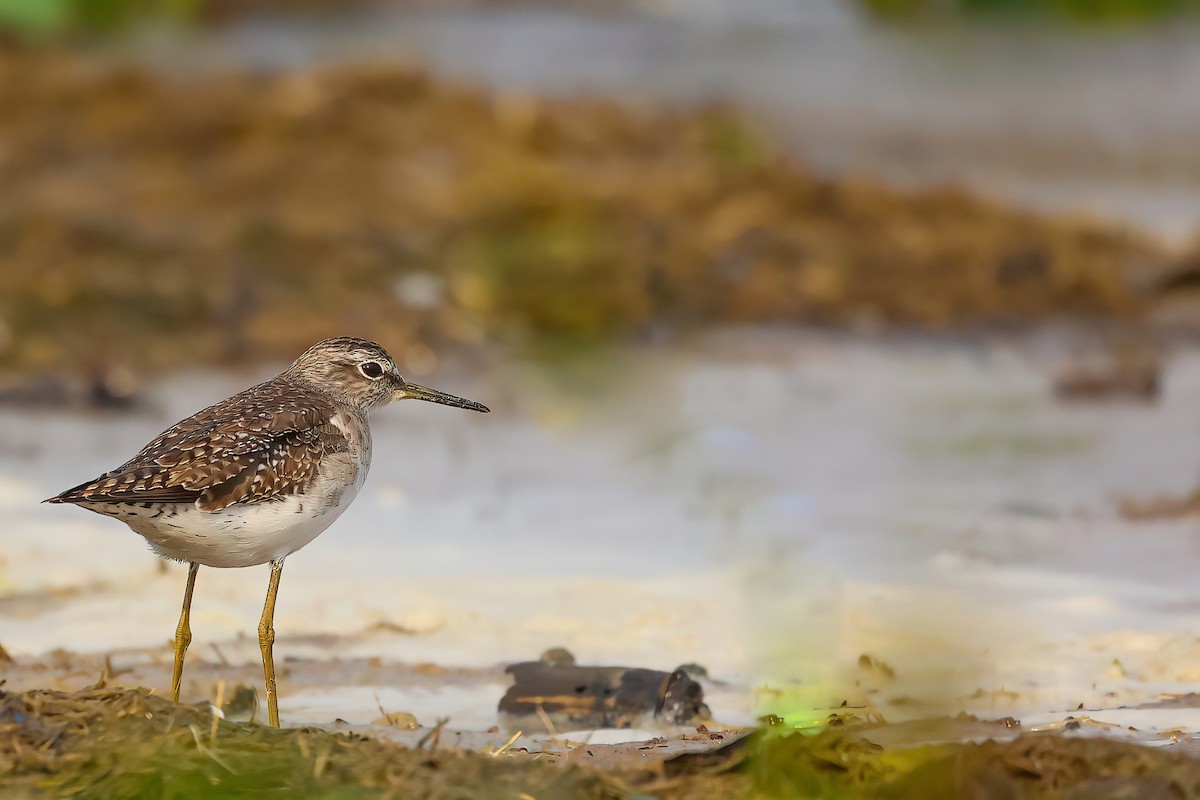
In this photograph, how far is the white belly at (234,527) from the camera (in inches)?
169

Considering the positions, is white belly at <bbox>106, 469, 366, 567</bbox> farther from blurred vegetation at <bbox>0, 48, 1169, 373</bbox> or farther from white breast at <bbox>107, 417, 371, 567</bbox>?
blurred vegetation at <bbox>0, 48, 1169, 373</bbox>

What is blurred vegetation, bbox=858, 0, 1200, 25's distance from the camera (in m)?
10.8

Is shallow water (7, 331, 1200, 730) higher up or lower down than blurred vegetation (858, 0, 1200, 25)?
lower down

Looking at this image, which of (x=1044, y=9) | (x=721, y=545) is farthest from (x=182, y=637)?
(x=1044, y=9)

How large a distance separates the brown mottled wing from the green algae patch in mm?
626

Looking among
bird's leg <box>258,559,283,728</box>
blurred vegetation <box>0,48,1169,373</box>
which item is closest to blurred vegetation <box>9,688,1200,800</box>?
bird's leg <box>258,559,283,728</box>

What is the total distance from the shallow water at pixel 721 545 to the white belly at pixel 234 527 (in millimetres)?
491

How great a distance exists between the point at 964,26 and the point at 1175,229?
2.13 metres

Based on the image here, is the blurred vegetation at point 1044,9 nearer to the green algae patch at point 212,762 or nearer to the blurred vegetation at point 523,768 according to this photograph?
the blurred vegetation at point 523,768

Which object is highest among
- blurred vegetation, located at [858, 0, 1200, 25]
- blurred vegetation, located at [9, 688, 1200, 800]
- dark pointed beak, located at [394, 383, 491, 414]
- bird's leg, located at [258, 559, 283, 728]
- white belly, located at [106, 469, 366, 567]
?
blurred vegetation, located at [858, 0, 1200, 25]

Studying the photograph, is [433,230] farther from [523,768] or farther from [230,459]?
[523,768]

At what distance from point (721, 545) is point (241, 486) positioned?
2.47 metres

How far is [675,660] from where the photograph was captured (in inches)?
198

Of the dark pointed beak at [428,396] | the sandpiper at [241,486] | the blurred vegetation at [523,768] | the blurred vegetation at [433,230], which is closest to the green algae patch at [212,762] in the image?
the blurred vegetation at [523,768]
